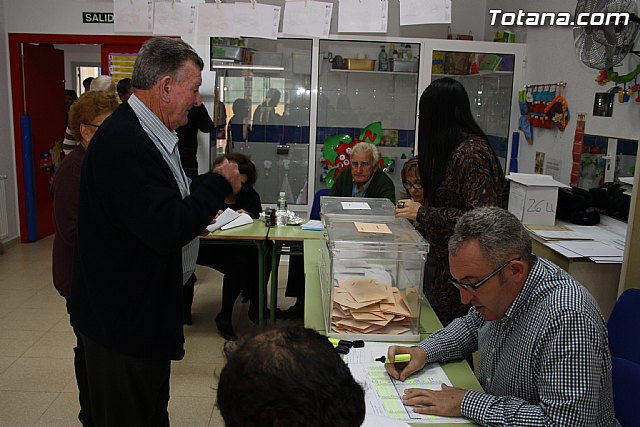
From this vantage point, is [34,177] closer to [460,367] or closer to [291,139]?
[291,139]

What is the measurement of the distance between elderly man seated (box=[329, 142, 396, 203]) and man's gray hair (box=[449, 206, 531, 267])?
8.25 ft

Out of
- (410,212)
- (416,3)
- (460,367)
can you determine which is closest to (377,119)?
(416,3)

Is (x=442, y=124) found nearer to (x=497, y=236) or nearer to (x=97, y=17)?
(x=497, y=236)

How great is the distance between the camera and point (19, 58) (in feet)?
19.7

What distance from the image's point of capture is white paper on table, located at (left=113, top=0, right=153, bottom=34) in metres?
5.05

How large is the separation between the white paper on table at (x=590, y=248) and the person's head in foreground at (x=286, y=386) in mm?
2495

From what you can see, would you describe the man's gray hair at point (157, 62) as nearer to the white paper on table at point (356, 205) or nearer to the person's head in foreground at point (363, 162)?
the white paper on table at point (356, 205)

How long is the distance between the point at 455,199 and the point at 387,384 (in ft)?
3.02

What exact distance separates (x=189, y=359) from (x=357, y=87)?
3368 mm

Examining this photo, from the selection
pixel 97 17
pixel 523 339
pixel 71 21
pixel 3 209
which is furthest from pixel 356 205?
pixel 3 209

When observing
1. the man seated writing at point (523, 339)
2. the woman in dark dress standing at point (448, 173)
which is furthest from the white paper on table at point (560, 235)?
the man seated writing at point (523, 339)

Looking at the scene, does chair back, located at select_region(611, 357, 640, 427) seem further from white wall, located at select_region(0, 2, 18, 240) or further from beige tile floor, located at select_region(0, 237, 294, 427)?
white wall, located at select_region(0, 2, 18, 240)

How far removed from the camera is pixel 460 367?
1.80 metres

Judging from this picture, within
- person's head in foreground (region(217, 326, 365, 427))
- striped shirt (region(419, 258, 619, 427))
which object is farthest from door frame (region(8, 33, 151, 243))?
person's head in foreground (region(217, 326, 365, 427))
